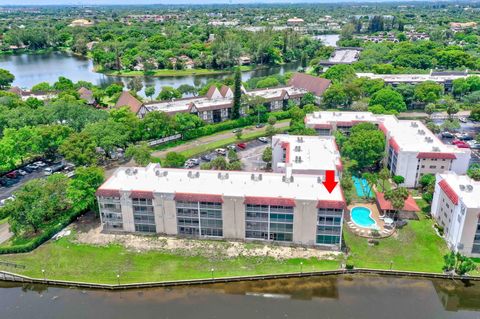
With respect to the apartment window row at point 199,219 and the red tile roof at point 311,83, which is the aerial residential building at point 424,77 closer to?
the red tile roof at point 311,83

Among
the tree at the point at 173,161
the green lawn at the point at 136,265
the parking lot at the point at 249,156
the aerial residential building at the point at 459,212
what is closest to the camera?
the green lawn at the point at 136,265

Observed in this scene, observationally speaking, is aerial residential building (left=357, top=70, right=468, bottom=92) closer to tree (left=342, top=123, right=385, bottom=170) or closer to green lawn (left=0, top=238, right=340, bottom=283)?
tree (left=342, top=123, right=385, bottom=170)

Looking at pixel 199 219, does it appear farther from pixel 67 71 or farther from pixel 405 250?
pixel 67 71

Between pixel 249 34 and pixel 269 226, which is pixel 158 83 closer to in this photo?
pixel 249 34

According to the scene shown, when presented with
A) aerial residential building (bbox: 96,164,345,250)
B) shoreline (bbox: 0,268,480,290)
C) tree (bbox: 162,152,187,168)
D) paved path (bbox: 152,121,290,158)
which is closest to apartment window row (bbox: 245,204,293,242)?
aerial residential building (bbox: 96,164,345,250)

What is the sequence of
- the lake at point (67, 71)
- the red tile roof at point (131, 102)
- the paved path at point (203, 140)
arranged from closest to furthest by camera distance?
the paved path at point (203, 140)
the red tile roof at point (131, 102)
the lake at point (67, 71)

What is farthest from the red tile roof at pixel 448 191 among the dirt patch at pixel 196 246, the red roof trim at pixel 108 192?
the red roof trim at pixel 108 192

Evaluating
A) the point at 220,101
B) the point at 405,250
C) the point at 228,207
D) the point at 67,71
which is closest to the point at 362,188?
the point at 405,250
